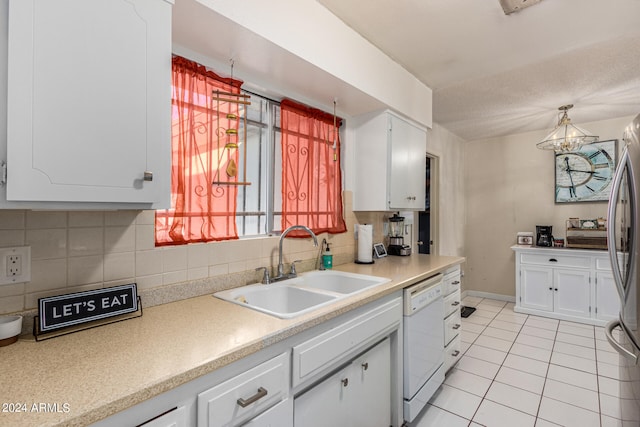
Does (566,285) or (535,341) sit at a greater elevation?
(566,285)

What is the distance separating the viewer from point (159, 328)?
3.55 ft

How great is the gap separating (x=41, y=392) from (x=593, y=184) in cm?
504

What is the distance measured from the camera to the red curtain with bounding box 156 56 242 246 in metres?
1.45

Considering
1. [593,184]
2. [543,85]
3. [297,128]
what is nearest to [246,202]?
[297,128]

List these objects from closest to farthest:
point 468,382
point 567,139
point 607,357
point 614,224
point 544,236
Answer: point 614,224
point 468,382
point 607,357
point 567,139
point 544,236

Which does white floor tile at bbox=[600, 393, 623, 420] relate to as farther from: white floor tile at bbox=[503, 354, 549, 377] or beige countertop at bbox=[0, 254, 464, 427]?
beige countertop at bbox=[0, 254, 464, 427]

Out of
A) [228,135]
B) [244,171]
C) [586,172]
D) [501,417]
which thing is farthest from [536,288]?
[228,135]

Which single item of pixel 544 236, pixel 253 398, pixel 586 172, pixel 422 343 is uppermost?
pixel 586 172

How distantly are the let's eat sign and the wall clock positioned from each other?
4.75 meters

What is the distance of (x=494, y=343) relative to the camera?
305 centimetres

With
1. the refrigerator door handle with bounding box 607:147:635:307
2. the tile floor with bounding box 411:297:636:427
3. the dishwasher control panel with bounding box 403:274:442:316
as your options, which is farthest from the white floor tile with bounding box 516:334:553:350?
the refrigerator door handle with bounding box 607:147:635:307

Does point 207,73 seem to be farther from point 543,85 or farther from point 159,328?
point 543,85

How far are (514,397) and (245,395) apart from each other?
2.12 metres

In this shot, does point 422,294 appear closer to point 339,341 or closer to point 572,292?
point 339,341
